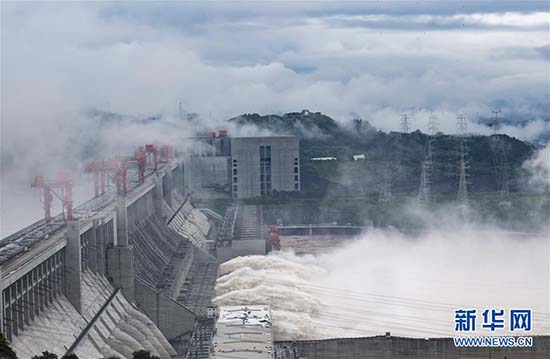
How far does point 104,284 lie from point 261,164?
78.9 ft

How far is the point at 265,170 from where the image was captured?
46.6 metres

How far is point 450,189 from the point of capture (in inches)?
1981

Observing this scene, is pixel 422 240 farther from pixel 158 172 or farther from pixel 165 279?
pixel 165 279

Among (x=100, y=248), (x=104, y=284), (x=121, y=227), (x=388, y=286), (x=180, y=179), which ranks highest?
(x=121, y=227)

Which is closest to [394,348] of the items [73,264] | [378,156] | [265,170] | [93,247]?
[73,264]

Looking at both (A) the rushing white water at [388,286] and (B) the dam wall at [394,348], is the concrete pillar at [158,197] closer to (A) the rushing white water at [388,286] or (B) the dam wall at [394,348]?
(A) the rushing white water at [388,286]

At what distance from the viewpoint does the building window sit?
A: 1822 inches

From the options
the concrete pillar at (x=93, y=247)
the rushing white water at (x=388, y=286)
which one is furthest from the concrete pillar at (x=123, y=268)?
the rushing white water at (x=388, y=286)

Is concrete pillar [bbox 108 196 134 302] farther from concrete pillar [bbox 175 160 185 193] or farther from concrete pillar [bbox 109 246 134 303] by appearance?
concrete pillar [bbox 175 160 185 193]

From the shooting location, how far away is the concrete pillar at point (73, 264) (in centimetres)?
2034

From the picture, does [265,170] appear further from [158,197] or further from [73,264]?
[73,264]

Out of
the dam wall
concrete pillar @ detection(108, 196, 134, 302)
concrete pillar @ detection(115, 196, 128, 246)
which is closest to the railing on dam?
concrete pillar @ detection(115, 196, 128, 246)

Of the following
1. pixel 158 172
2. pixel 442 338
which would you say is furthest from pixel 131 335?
pixel 158 172

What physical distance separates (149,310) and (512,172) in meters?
33.8
